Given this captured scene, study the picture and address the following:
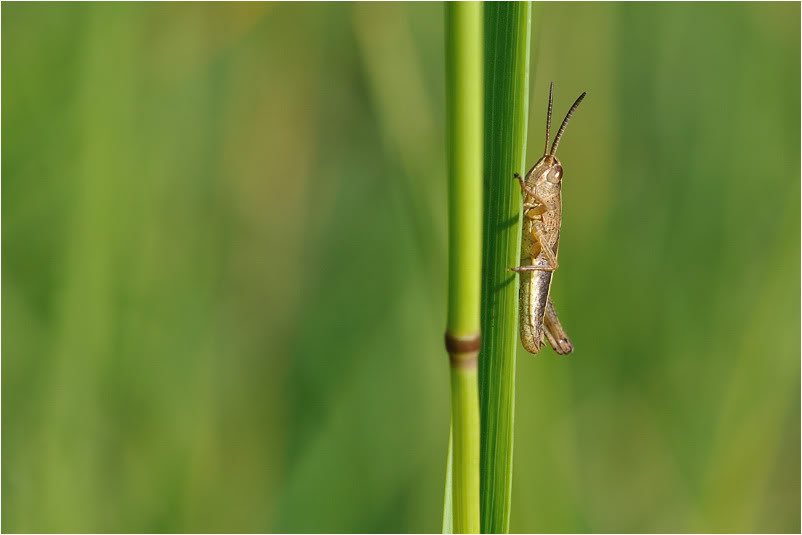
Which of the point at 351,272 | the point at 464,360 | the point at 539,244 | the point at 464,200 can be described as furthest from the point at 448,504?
the point at 351,272

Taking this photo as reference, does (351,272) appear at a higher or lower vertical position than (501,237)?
lower

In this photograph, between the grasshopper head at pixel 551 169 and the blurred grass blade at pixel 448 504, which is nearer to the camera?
the blurred grass blade at pixel 448 504

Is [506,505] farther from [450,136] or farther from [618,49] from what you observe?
[618,49]

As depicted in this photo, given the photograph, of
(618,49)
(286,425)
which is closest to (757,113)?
(618,49)

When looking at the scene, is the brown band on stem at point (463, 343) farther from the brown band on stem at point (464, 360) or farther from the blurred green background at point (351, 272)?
the blurred green background at point (351, 272)

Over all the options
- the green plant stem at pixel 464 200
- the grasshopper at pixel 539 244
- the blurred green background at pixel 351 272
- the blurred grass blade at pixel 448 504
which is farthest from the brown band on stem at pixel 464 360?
the blurred green background at pixel 351 272

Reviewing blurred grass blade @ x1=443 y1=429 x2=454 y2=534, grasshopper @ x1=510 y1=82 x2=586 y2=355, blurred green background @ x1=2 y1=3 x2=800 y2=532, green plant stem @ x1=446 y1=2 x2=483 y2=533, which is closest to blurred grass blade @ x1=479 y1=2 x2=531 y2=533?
blurred grass blade @ x1=443 y1=429 x2=454 y2=534

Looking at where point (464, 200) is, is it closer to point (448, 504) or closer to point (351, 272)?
point (448, 504)
